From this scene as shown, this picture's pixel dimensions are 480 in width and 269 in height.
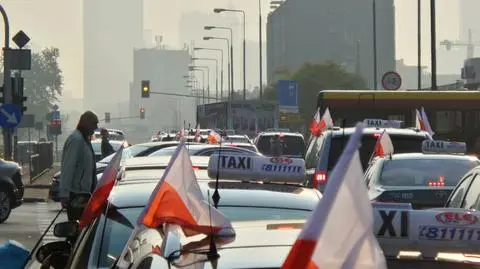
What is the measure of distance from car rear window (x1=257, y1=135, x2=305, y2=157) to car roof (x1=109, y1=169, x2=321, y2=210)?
27277 millimetres

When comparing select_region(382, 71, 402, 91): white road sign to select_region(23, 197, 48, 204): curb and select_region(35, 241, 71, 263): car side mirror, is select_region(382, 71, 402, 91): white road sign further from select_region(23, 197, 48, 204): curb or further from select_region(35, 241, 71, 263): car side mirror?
select_region(35, 241, 71, 263): car side mirror

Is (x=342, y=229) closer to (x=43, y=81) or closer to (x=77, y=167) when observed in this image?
(x=77, y=167)

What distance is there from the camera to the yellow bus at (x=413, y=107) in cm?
2750

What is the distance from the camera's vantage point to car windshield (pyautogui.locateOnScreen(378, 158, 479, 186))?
13914 millimetres

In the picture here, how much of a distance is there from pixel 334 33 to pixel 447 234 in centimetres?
15890

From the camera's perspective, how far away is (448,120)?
1118 inches

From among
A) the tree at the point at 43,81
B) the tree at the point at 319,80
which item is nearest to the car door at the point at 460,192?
the tree at the point at 319,80

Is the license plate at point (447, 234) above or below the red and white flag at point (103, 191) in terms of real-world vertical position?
below

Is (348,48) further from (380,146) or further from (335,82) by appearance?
(380,146)

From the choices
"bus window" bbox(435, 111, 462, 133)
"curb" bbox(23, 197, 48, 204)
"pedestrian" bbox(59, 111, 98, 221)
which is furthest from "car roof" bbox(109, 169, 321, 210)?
"curb" bbox(23, 197, 48, 204)

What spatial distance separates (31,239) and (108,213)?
479 inches

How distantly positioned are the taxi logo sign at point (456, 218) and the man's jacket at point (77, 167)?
8.99 meters

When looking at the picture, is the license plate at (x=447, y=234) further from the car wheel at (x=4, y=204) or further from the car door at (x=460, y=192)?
the car wheel at (x=4, y=204)

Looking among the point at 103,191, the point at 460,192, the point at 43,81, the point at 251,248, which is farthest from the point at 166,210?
the point at 43,81
